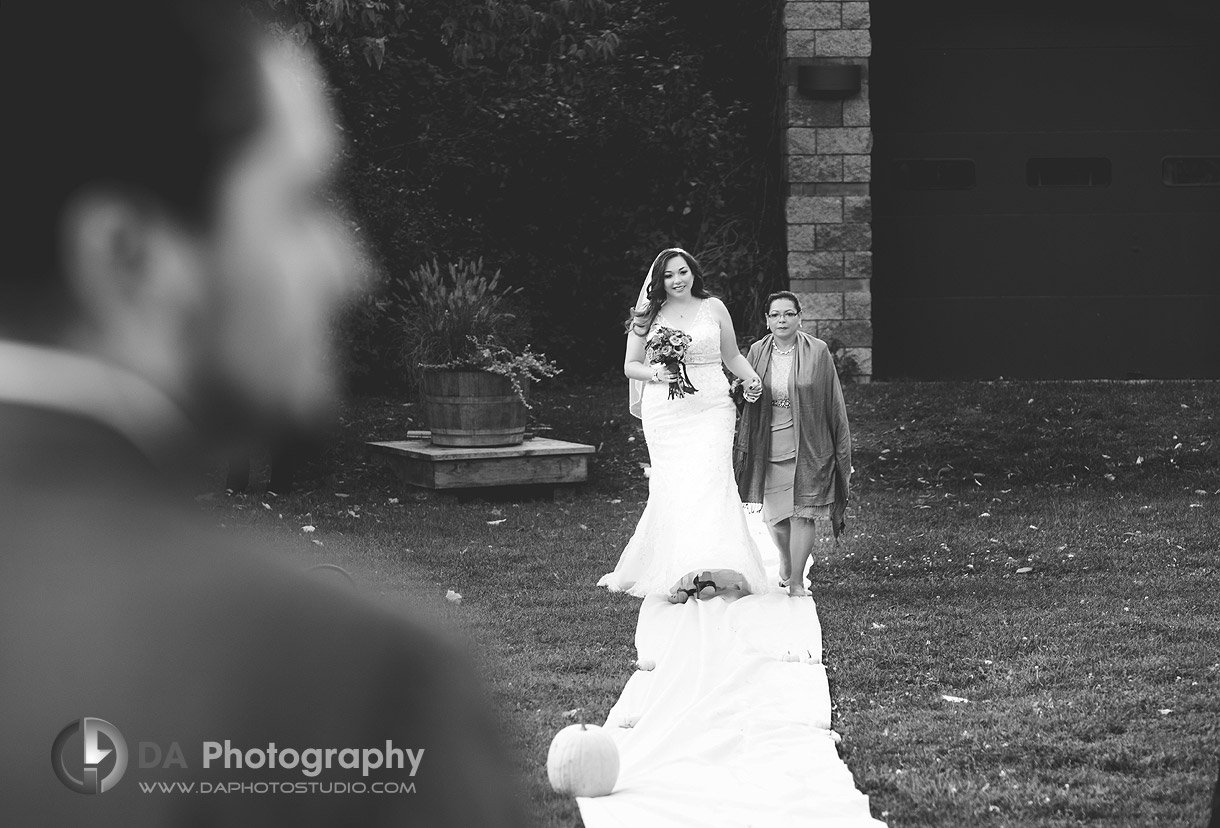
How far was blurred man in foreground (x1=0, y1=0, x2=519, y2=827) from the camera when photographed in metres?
0.73

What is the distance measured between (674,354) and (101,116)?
772 centimetres

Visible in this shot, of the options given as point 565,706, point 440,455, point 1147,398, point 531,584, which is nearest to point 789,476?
point 531,584

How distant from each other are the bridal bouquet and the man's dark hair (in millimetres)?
7634

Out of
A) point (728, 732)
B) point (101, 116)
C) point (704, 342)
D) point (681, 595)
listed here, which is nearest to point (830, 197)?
point (704, 342)

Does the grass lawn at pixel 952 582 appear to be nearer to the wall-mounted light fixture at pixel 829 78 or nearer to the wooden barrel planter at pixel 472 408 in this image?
the wooden barrel planter at pixel 472 408

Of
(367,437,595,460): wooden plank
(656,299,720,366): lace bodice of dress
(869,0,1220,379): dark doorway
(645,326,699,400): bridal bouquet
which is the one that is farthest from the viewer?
(869,0,1220,379): dark doorway

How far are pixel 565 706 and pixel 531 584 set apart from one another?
263 centimetres

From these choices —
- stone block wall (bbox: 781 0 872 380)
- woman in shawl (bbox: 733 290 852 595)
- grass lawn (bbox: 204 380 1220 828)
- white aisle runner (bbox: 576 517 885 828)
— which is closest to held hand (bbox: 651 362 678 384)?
woman in shawl (bbox: 733 290 852 595)

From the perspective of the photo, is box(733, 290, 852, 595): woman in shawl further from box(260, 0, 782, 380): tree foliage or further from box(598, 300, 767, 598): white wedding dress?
box(260, 0, 782, 380): tree foliage

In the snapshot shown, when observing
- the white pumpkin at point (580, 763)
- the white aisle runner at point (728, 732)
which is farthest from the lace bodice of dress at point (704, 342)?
the white pumpkin at point (580, 763)

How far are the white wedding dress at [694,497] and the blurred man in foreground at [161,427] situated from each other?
7.19 m

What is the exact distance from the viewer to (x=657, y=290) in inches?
343

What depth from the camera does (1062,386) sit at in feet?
46.0

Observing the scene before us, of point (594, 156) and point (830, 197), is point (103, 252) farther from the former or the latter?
point (594, 156)
